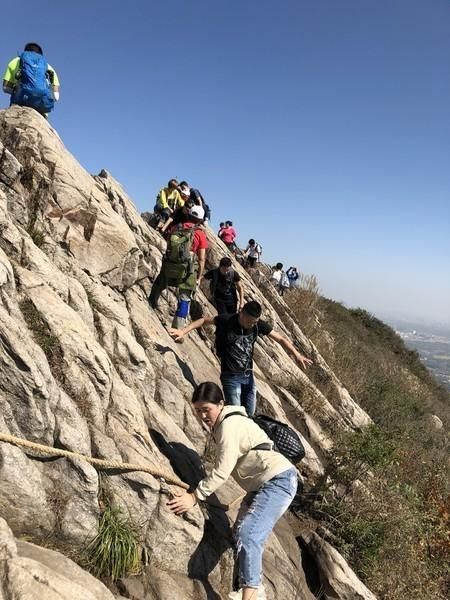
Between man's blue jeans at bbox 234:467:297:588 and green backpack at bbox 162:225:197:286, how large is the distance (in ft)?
15.8

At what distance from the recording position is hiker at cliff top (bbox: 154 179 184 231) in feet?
45.6

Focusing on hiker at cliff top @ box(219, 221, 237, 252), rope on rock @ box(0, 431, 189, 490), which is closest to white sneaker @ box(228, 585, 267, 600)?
rope on rock @ box(0, 431, 189, 490)

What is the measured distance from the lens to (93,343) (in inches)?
212

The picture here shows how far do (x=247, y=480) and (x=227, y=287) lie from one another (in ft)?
20.8

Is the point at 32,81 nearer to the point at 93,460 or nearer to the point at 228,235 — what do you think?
the point at 93,460

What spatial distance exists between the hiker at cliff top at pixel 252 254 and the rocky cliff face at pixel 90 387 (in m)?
12.1

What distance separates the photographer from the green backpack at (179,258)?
824 cm

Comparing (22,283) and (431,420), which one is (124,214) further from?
(431,420)

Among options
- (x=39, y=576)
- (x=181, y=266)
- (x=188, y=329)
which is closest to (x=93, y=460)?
(x=39, y=576)

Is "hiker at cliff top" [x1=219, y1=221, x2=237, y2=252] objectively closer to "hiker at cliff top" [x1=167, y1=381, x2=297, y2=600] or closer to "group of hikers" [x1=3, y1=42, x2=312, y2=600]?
"group of hikers" [x1=3, y1=42, x2=312, y2=600]

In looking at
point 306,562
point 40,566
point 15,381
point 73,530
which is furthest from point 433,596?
point 15,381

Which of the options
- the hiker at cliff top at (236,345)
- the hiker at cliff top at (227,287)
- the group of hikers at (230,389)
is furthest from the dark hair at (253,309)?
the hiker at cliff top at (227,287)

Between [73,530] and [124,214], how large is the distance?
814cm

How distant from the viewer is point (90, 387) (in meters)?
4.96
